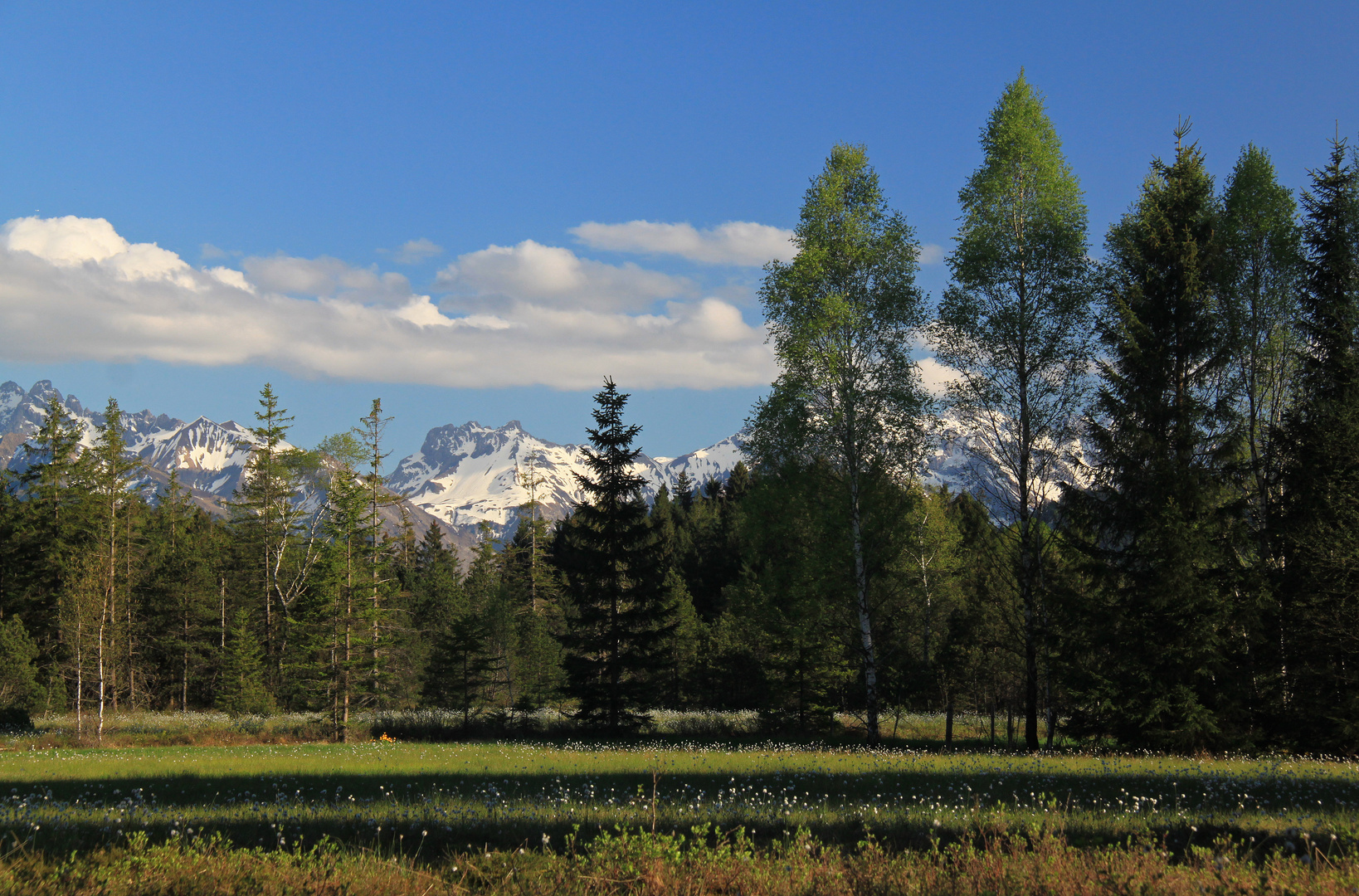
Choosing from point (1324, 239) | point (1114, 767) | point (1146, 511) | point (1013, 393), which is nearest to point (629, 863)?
point (1114, 767)

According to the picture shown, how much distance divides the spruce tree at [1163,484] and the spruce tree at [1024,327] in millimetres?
1046

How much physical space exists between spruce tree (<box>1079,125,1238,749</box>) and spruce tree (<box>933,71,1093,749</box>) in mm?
1046

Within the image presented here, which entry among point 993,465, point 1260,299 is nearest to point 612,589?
point 993,465

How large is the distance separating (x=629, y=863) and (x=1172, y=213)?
22009 mm

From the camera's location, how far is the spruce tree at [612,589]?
100 feet

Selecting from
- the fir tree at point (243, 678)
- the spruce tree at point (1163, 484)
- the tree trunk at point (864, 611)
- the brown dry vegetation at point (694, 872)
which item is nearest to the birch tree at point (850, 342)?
the tree trunk at point (864, 611)

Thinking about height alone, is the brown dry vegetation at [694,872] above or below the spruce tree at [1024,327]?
below

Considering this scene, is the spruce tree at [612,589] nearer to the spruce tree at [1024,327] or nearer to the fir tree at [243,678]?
the spruce tree at [1024,327]

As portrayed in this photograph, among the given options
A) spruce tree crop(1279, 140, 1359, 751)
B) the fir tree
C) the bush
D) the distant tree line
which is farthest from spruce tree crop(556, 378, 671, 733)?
the bush

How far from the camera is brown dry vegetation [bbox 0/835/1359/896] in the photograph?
5457mm

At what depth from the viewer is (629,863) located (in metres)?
5.95

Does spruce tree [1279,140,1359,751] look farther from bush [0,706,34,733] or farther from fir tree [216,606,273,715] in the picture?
bush [0,706,34,733]

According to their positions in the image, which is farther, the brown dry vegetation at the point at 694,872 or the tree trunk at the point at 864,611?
the tree trunk at the point at 864,611

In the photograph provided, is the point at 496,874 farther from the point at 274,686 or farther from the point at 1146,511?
the point at 274,686
